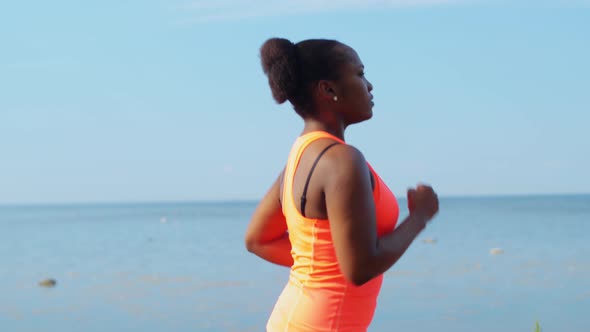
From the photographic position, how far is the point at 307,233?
242 cm

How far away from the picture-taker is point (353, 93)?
2.45m

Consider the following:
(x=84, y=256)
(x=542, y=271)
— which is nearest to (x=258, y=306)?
(x=542, y=271)

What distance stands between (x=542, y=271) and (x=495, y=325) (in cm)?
699

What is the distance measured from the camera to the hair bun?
2.45 metres

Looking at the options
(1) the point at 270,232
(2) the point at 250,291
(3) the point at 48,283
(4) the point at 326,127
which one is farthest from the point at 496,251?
Answer: (4) the point at 326,127

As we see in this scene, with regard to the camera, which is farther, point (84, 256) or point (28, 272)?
point (84, 256)

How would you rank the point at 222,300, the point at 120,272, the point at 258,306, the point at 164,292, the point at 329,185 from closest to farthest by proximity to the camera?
the point at 329,185, the point at 258,306, the point at 222,300, the point at 164,292, the point at 120,272

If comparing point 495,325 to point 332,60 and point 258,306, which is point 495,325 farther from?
point 332,60

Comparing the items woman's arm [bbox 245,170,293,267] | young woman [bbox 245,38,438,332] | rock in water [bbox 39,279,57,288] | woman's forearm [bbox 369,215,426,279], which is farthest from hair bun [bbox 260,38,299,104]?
rock in water [bbox 39,279,57,288]

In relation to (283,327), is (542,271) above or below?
below

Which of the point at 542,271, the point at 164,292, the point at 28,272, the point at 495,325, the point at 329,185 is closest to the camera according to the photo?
the point at 329,185

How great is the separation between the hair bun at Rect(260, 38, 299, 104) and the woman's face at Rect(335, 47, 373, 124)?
12 centimetres

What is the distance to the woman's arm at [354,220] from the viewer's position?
2248 mm

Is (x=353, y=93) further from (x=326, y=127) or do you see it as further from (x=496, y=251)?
(x=496, y=251)
